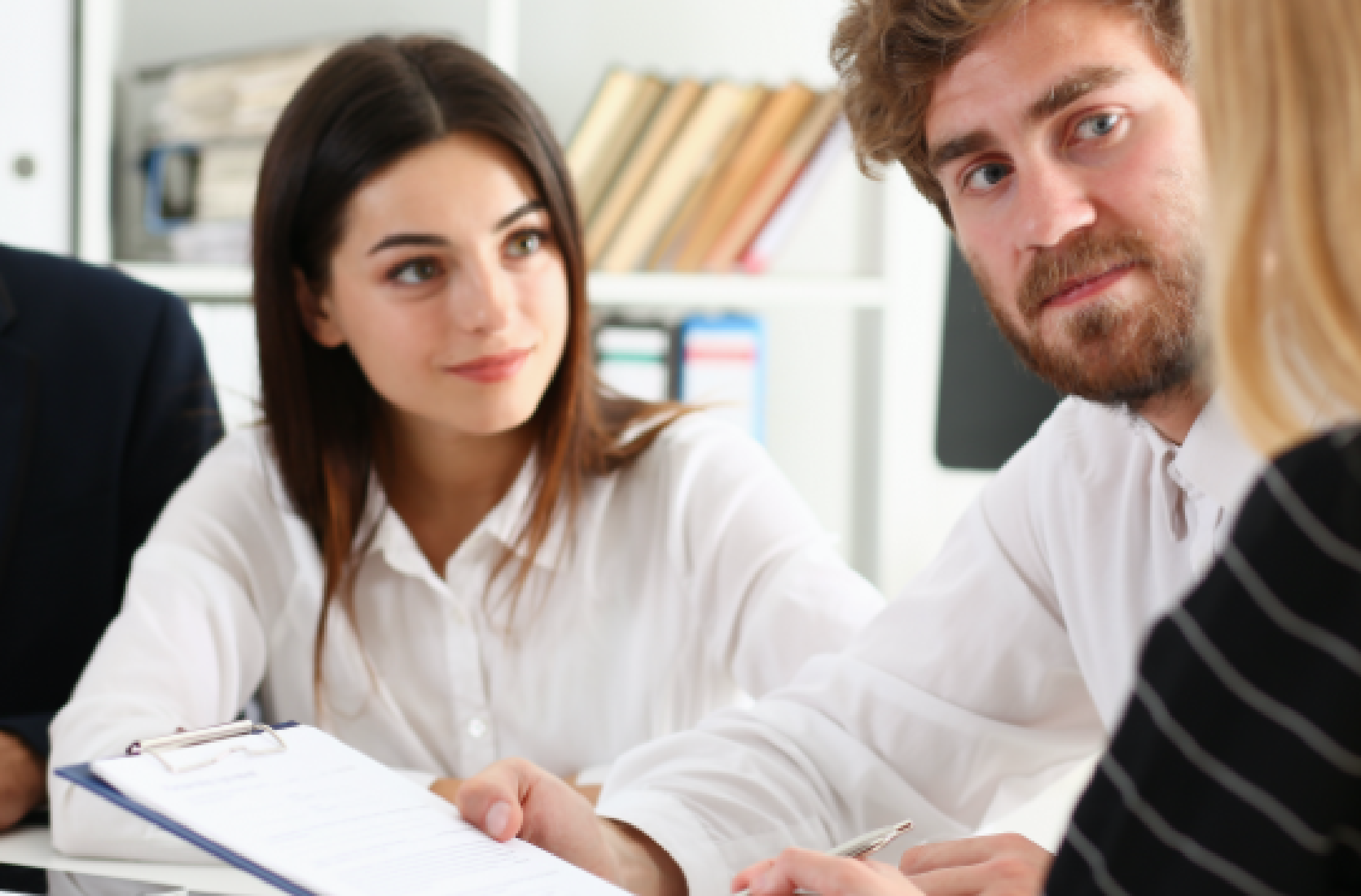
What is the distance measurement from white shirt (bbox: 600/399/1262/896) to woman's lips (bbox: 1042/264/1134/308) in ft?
0.38

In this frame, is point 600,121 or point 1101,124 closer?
point 1101,124

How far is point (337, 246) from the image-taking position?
4.78 feet

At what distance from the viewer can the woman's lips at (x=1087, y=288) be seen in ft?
3.16

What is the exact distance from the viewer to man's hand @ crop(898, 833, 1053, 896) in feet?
2.47

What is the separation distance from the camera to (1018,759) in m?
1.10

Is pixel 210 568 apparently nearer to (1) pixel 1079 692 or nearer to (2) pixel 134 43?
(1) pixel 1079 692

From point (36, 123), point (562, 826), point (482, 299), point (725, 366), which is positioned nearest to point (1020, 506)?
point (562, 826)

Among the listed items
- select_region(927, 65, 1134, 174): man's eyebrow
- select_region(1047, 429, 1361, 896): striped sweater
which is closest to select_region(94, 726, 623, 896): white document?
select_region(1047, 429, 1361, 896): striped sweater

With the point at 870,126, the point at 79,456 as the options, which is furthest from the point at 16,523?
the point at 870,126

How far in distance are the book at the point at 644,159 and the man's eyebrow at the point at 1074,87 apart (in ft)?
4.37

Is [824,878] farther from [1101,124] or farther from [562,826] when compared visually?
[1101,124]

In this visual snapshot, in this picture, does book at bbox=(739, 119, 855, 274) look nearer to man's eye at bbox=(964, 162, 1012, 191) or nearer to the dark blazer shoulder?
the dark blazer shoulder

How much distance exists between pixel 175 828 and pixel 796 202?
5.91 ft

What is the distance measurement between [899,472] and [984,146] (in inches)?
56.4
